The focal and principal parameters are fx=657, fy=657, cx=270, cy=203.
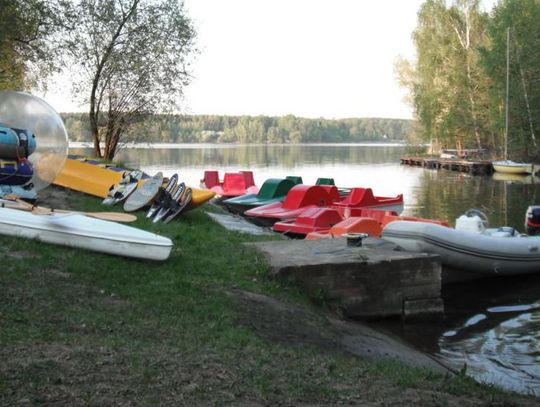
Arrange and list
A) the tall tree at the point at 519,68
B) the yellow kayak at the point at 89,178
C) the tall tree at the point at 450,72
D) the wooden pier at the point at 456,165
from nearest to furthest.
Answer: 1. the yellow kayak at the point at 89,178
2. the tall tree at the point at 519,68
3. the wooden pier at the point at 456,165
4. the tall tree at the point at 450,72

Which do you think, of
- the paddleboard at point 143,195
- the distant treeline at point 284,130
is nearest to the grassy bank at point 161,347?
the paddleboard at point 143,195

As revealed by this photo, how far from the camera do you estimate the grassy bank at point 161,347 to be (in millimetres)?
4277

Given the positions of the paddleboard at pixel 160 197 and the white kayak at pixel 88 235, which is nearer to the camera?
the white kayak at pixel 88 235

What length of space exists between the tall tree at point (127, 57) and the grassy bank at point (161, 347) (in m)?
16.9

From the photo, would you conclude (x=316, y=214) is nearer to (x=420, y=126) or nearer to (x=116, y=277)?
(x=116, y=277)

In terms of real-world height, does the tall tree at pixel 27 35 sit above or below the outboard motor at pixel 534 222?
above

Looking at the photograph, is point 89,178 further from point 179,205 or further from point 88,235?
point 88,235

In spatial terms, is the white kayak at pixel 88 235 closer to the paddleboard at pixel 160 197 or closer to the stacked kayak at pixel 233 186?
the paddleboard at pixel 160 197

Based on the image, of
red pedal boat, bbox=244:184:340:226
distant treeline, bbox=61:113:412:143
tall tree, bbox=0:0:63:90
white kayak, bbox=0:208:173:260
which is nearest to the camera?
white kayak, bbox=0:208:173:260

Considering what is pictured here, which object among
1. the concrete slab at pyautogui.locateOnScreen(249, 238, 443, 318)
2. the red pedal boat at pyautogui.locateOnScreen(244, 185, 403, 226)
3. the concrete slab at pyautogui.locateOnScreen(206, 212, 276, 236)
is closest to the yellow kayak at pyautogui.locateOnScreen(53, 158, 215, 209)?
the concrete slab at pyautogui.locateOnScreen(206, 212, 276, 236)

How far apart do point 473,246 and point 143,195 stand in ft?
20.1

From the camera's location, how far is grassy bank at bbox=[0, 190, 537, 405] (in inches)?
168

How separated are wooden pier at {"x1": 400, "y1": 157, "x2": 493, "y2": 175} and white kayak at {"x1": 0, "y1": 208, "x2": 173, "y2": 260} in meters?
44.9

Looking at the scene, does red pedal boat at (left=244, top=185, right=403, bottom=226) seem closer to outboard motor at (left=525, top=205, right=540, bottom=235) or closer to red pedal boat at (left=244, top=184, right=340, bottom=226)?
red pedal boat at (left=244, top=184, right=340, bottom=226)
